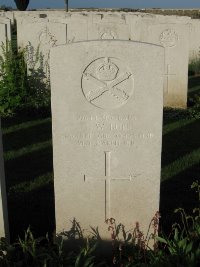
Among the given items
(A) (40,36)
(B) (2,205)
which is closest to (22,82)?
(A) (40,36)

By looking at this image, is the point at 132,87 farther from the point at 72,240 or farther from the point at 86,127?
the point at 72,240

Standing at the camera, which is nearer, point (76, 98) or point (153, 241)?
point (76, 98)

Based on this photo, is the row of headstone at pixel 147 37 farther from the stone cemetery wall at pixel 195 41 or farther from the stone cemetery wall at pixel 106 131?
the stone cemetery wall at pixel 106 131

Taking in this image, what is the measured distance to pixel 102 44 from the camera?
10.2 feet

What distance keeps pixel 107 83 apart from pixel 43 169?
248cm

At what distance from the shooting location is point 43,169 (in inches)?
213

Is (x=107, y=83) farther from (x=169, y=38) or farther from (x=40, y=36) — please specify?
(x=40, y=36)

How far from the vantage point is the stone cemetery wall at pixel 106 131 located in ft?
10.3

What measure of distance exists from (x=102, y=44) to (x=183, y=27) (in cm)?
521

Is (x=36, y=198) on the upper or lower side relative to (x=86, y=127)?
lower

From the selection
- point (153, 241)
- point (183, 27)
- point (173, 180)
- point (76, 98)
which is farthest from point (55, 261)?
point (183, 27)

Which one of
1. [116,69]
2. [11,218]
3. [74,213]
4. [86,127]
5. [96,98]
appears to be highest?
[116,69]

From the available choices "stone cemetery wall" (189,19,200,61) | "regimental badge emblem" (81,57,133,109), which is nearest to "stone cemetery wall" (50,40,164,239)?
"regimental badge emblem" (81,57,133,109)

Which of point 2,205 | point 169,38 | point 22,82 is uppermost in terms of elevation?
point 169,38
